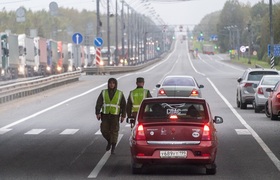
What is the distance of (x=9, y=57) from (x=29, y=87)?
23.2 meters

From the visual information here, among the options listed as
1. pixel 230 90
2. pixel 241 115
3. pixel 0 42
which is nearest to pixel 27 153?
pixel 241 115

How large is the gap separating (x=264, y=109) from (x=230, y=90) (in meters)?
20.2

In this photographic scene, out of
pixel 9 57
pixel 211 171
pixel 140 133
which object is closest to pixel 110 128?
pixel 140 133

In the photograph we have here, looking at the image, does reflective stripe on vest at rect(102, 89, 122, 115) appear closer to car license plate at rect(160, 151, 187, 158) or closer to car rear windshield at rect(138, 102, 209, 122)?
car rear windshield at rect(138, 102, 209, 122)

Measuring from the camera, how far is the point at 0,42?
67.4 meters

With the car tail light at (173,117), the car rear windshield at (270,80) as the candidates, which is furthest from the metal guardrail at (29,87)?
the car tail light at (173,117)

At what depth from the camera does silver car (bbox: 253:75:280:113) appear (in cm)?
3362

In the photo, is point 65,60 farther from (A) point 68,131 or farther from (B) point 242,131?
(B) point 242,131

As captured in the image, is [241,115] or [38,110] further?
[38,110]

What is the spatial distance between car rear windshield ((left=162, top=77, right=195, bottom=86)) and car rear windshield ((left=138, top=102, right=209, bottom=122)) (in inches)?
721

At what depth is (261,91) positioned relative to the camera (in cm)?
3375

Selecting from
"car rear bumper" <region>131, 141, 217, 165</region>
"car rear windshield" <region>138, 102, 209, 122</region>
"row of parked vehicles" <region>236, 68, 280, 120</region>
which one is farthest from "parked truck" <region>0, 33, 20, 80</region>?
"car rear bumper" <region>131, 141, 217, 165</region>

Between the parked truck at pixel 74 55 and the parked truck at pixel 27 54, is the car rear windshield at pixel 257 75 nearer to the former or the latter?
the parked truck at pixel 27 54

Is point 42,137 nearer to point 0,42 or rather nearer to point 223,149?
point 223,149
